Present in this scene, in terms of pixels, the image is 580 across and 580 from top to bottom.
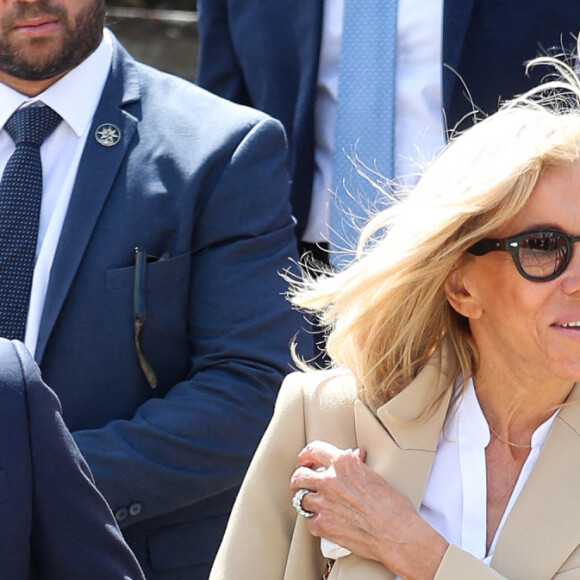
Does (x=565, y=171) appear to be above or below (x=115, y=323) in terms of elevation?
above

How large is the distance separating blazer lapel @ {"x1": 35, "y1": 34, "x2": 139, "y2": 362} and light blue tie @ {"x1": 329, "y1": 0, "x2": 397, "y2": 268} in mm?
525

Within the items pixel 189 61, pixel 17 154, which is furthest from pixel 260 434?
pixel 189 61

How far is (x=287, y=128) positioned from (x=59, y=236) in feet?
2.57

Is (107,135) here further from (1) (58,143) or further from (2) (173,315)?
(2) (173,315)

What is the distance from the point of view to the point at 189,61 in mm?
5629

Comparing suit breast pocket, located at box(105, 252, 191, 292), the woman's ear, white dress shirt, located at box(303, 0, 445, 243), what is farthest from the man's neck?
the woman's ear

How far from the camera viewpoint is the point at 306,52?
3.43 meters

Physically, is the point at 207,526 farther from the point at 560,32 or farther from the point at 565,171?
the point at 560,32

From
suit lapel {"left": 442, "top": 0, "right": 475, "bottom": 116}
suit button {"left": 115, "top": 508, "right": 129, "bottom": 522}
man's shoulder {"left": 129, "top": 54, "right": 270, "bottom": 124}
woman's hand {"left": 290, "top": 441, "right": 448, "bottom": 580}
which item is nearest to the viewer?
woman's hand {"left": 290, "top": 441, "right": 448, "bottom": 580}

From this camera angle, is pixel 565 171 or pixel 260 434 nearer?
pixel 565 171

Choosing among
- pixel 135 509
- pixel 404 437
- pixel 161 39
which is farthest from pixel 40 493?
pixel 161 39

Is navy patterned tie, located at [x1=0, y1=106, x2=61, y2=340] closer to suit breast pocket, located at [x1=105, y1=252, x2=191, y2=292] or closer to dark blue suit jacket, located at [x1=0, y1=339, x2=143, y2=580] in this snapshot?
suit breast pocket, located at [x1=105, y1=252, x2=191, y2=292]

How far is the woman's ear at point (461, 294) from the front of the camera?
2.50 meters

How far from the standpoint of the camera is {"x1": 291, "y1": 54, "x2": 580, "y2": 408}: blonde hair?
2.40m
